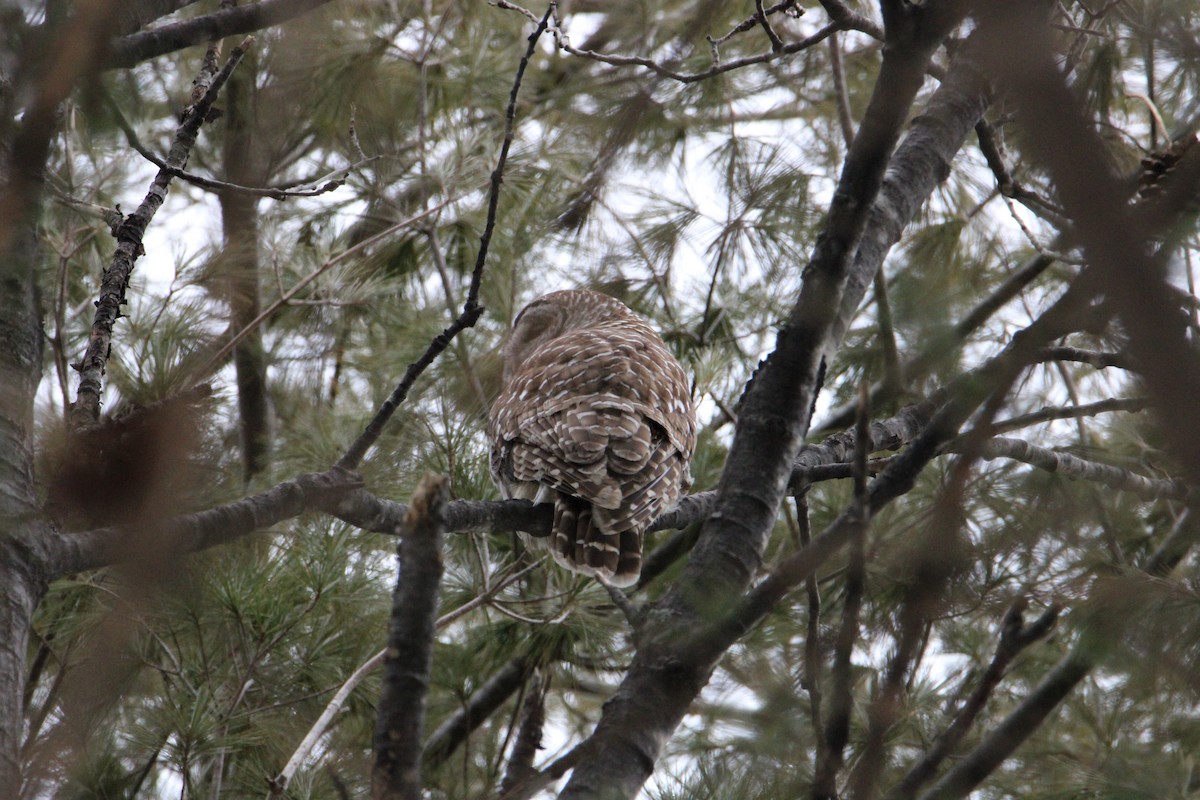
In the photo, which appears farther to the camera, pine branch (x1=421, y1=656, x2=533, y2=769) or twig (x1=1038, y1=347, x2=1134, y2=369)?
pine branch (x1=421, y1=656, x2=533, y2=769)

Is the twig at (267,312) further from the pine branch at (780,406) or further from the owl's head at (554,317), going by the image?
the pine branch at (780,406)

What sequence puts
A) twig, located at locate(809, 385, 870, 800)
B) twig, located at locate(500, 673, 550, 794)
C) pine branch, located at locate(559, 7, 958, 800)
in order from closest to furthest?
1. twig, located at locate(809, 385, 870, 800)
2. pine branch, located at locate(559, 7, 958, 800)
3. twig, located at locate(500, 673, 550, 794)

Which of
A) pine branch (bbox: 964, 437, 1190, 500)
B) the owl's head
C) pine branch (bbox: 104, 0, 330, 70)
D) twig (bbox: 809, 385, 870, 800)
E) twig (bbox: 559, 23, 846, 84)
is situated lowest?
twig (bbox: 809, 385, 870, 800)

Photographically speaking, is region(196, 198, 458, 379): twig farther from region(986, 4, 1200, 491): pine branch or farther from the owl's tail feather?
region(986, 4, 1200, 491): pine branch

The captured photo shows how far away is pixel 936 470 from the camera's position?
14.2 ft

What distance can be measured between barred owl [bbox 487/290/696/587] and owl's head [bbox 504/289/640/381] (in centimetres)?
67

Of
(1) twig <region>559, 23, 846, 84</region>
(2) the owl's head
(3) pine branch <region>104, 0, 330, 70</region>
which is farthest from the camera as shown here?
(2) the owl's head

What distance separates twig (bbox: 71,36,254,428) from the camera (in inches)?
83.3

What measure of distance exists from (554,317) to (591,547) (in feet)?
7.04

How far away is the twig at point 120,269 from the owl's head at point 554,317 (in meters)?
2.50

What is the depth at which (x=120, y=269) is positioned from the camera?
7.40 ft

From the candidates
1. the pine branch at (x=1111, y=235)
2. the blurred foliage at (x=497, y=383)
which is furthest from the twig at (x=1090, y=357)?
the pine branch at (x=1111, y=235)

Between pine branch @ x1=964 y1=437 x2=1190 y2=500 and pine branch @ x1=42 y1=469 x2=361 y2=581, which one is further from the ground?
pine branch @ x1=964 y1=437 x2=1190 y2=500

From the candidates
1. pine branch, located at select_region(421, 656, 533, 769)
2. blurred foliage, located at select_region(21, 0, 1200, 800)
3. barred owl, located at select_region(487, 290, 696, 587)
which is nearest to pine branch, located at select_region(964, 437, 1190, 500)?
blurred foliage, located at select_region(21, 0, 1200, 800)
